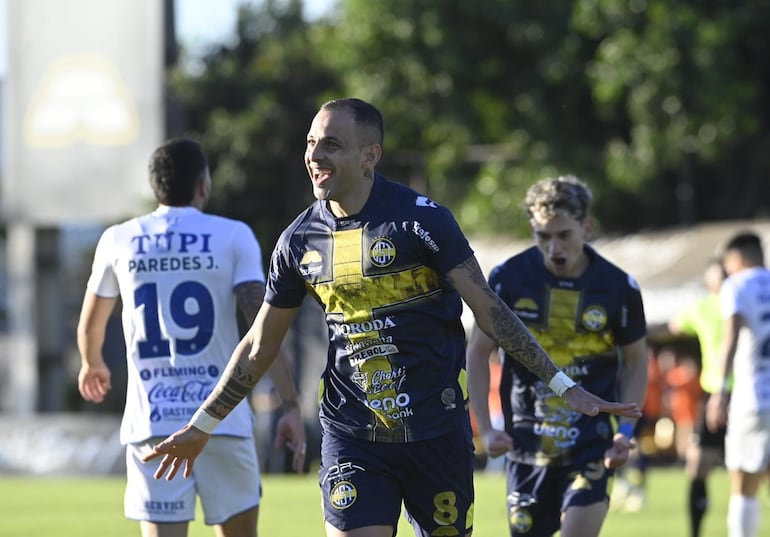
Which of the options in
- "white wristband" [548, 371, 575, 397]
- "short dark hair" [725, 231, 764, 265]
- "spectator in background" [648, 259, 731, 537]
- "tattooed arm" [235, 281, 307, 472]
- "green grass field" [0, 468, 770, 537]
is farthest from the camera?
"green grass field" [0, 468, 770, 537]

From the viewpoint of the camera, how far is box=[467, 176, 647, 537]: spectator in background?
7840 millimetres

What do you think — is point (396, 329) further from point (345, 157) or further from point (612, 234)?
point (612, 234)

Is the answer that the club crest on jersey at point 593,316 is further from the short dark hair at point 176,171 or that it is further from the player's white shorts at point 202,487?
the short dark hair at point 176,171

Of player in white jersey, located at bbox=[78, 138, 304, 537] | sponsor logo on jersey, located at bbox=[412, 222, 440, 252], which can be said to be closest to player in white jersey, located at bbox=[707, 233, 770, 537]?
player in white jersey, located at bbox=[78, 138, 304, 537]

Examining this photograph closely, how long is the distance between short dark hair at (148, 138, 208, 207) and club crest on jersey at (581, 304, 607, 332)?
2069 millimetres

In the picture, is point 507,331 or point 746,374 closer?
point 507,331

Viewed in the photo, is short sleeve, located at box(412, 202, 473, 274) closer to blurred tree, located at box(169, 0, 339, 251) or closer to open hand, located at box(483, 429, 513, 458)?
open hand, located at box(483, 429, 513, 458)

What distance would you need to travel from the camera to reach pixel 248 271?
763cm

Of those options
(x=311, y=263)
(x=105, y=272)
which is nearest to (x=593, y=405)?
(x=311, y=263)

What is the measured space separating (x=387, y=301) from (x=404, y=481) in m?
0.76

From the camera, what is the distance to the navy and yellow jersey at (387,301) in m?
6.20

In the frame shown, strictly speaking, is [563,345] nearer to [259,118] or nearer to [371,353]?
[371,353]

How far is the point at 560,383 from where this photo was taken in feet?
19.9

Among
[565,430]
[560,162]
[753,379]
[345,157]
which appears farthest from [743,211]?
[345,157]
